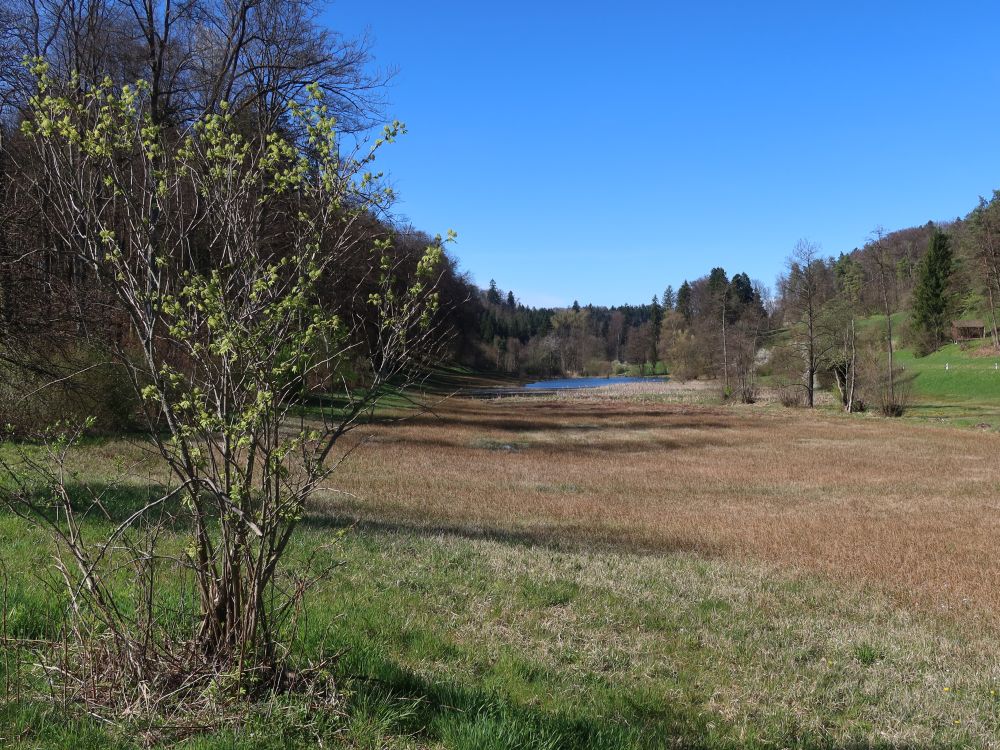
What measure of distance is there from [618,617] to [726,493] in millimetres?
12076

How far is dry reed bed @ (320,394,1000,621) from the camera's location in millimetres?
10602

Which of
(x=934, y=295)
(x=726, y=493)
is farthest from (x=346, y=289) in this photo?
(x=934, y=295)

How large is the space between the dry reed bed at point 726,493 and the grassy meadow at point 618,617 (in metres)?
0.10

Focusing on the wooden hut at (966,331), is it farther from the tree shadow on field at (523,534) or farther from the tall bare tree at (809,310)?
the tree shadow on field at (523,534)

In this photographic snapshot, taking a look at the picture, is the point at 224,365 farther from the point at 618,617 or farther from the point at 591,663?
the point at 618,617

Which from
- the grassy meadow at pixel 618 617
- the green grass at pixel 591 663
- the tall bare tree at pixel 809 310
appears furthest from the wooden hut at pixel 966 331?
the green grass at pixel 591 663

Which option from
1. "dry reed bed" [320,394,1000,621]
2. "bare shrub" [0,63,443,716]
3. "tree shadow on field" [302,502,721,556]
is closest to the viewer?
"bare shrub" [0,63,443,716]

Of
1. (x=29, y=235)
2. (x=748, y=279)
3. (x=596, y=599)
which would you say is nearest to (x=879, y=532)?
(x=596, y=599)

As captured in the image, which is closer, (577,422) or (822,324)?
(577,422)

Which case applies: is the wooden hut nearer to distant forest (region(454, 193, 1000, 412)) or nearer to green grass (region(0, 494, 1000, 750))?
distant forest (region(454, 193, 1000, 412))

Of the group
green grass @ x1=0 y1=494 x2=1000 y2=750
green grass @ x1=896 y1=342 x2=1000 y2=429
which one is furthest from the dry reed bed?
green grass @ x1=896 y1=342 x2=1000 y2=429

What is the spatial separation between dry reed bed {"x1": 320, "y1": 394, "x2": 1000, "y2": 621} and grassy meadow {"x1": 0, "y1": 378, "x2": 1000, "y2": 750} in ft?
0.34

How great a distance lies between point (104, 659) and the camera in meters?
3.47

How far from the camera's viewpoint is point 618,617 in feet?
21.3
